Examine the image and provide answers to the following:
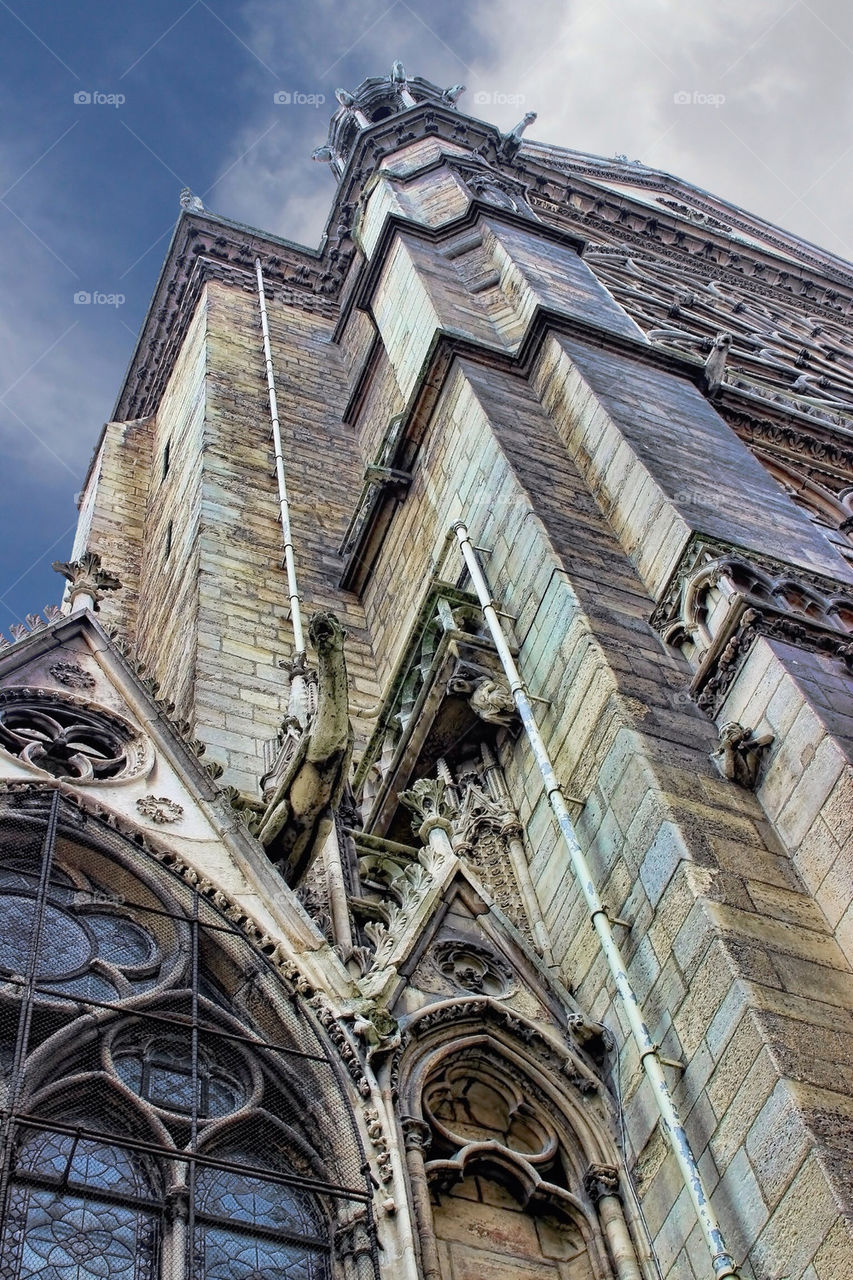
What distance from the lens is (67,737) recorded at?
31.7ft

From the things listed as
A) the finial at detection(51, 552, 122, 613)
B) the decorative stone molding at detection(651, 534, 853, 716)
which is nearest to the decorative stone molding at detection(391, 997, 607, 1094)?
the decorative stone molding at detection(651, 534, 853, 716)

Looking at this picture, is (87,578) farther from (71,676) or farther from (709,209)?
(709,209)

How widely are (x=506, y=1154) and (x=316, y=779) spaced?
2699 mm

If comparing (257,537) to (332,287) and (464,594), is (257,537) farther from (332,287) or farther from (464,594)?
(332,287)

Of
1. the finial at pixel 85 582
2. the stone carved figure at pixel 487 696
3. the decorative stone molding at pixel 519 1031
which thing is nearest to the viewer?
the decorative stone molding at pixel 519 1031

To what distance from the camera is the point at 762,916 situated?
25.5 feet

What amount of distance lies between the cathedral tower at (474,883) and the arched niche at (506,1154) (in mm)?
20

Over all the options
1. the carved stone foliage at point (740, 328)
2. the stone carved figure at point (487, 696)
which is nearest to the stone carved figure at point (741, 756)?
the stone carved figure at point (487, 696)

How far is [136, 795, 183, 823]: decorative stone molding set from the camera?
Answer: 9023 mm

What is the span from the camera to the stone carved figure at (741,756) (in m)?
8.84

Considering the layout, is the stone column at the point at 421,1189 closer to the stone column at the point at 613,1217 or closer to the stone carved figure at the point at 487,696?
the stone column at the point at 613,1217

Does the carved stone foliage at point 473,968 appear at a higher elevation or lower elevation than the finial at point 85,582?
lower

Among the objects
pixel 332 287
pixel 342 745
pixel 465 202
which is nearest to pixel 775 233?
pixel 332 287

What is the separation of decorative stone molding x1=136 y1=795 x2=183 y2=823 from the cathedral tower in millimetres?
71
